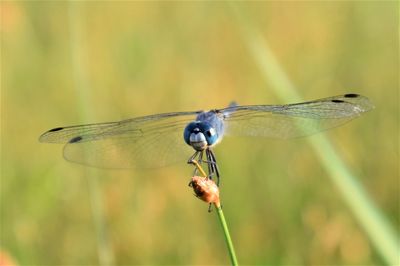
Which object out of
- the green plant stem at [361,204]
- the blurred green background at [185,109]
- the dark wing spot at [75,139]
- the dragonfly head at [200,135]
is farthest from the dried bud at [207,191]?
the dark wing spot at [75,139]

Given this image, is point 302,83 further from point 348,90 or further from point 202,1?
point 202,1

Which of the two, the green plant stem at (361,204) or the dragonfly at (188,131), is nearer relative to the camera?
the green plant stem at (361,204)

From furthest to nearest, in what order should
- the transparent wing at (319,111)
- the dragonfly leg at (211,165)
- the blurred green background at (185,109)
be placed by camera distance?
the blurred green background at (185,109) → the transparent wing at (319,111) → the dragonfly leg at (211,165)

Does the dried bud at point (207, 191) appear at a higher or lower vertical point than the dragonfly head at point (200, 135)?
lower

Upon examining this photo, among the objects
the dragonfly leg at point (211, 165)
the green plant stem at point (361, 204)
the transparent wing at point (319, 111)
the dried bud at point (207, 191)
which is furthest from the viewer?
the transparent wing at point (319, 111)

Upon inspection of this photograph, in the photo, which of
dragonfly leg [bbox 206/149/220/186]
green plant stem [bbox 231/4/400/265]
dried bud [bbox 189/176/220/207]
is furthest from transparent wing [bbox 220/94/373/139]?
dried bud [bbox 189/176/220/207]

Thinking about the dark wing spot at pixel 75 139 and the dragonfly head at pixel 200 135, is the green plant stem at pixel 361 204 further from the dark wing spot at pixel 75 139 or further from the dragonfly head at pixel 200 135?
the dark wing spot at pixel 75 139

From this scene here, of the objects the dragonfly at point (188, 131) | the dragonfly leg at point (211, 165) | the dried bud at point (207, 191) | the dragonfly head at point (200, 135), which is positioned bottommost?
the dried bud at point (207, 191)

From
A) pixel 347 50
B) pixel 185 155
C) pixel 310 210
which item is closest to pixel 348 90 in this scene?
pixel 347 50

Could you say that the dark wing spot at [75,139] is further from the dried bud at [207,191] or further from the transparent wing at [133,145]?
the dried bud at [207,191]
